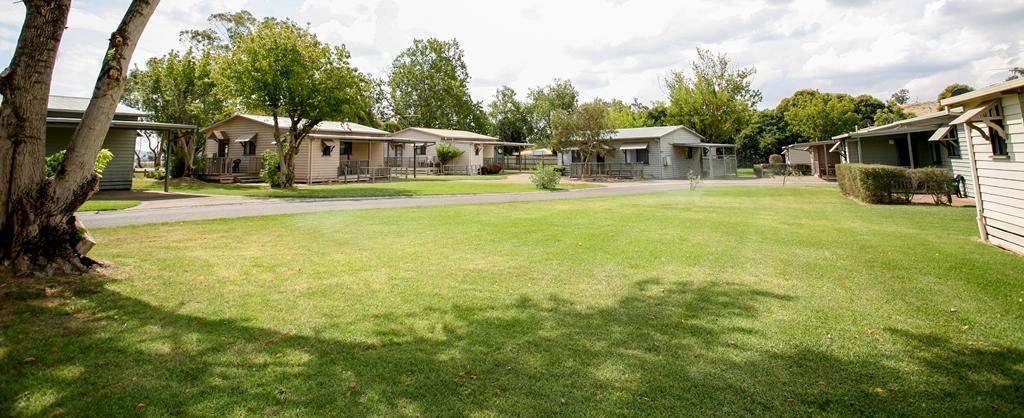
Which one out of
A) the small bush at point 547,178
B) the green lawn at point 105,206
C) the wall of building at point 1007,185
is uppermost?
the small bush at point 547,178

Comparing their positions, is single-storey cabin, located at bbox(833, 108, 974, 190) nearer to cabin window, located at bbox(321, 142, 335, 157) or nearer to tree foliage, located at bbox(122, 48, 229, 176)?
cabin window, located at bbox(321, 142, 335, 157)

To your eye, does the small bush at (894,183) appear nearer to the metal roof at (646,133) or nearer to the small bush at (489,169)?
the metal roof at (646,133)

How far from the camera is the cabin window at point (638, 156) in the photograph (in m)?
35.5

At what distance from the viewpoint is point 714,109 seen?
44.7 metres

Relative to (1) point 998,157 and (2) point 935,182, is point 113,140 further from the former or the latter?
(2) point 935,182

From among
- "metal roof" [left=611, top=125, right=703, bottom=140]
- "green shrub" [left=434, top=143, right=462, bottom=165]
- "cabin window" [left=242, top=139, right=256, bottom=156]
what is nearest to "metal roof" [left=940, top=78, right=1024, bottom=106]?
"metal roof" [left=611, top=125, right=703, bottom=140]

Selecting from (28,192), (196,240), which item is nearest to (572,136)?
(196,240)

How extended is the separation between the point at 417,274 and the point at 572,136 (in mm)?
28151

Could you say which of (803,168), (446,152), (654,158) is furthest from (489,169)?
(803,168)

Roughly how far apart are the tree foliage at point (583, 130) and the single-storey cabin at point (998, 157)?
23.9m

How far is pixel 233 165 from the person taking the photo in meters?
27.3

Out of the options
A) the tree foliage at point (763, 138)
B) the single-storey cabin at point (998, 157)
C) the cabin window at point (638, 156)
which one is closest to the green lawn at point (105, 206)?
the single-storey cabin at point (998, 157)

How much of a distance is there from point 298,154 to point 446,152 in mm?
14951

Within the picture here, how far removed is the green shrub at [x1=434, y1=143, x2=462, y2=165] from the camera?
39875 millimetres
